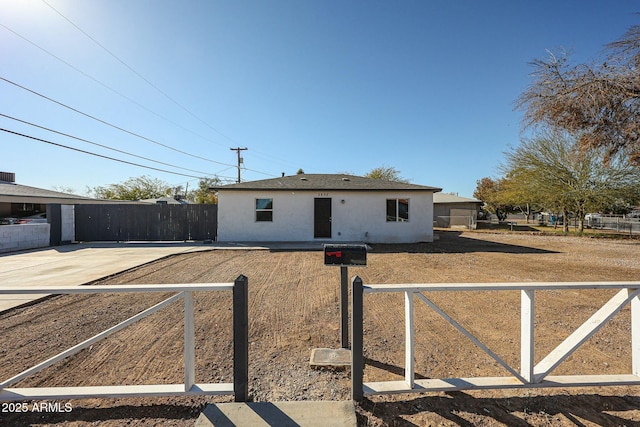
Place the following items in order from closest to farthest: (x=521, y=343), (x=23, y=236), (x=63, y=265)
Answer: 1. (x=521, y=343)
2. (x=63, y=265)
3. (x=23, y=236)

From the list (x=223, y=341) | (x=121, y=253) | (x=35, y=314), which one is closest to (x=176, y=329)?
(x=223, y=341)

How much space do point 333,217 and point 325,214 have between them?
42 cm

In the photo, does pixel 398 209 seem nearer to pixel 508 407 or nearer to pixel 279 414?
pixel 508 407

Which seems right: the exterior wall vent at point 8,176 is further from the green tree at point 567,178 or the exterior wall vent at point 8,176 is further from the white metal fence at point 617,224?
the white metal fence at point 617,224

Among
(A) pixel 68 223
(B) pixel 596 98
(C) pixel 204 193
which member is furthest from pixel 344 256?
(C) pixel 204 193

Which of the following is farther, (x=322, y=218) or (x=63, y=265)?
(x=322, y=218)

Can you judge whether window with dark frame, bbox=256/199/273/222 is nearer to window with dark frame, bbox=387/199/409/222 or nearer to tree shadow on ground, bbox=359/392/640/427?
window with dark frame, bbox=387/199/409/222

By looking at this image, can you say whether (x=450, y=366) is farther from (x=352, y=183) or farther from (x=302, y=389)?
(x=352, y=183)

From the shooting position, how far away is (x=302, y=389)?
2.37 m

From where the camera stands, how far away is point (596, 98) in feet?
19.5

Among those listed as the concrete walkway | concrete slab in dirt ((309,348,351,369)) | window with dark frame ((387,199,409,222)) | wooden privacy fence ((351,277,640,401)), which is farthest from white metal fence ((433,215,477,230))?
concrete slab in dirt ((309,348,351,369))

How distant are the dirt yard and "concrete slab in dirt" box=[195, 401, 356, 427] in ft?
0.71

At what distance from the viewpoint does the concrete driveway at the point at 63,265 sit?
226 inches

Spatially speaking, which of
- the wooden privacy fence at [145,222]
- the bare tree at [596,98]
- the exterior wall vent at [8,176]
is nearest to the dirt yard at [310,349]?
the bare tree at [596,98]
